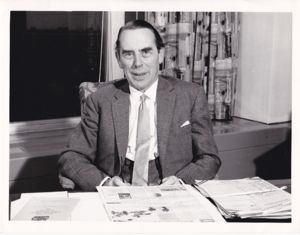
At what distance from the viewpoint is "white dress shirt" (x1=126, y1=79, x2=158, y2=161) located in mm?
1392

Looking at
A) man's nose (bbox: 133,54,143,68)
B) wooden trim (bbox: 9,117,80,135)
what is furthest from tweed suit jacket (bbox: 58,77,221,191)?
wooden trim (bbox: 9,117,80,135)

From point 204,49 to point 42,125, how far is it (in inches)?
37.6

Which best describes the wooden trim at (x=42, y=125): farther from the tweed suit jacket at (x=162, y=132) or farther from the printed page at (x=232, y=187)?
the printed page at (x=232, y=187)

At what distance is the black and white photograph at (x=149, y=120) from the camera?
3.10ft

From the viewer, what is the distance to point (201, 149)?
1.39 meters

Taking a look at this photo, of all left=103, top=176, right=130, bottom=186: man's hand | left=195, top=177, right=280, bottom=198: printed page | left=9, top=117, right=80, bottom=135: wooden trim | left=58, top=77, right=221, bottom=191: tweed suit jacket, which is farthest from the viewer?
left=9, top=117, right=80, bottom=135: wooden trim

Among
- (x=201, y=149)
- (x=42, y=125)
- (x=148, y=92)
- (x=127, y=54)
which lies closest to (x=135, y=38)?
(x=127, y=54)

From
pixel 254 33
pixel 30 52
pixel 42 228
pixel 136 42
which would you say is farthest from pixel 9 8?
pixel 254 33

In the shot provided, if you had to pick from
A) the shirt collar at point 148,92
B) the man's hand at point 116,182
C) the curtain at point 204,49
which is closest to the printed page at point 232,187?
the man's hand at point 116,182

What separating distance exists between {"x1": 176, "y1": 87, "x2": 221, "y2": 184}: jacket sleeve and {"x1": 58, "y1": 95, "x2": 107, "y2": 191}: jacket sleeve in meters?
0.28

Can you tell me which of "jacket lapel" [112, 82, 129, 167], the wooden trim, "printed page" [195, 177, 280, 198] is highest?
"jacket lapel" [112, 82, 129, 167]

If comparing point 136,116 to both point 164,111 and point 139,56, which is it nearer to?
point 164,111

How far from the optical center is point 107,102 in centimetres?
141

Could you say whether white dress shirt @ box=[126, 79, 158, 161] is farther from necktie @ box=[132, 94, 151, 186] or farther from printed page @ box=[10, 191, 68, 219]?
printed page @ box=[10, 191, 68, 219]
